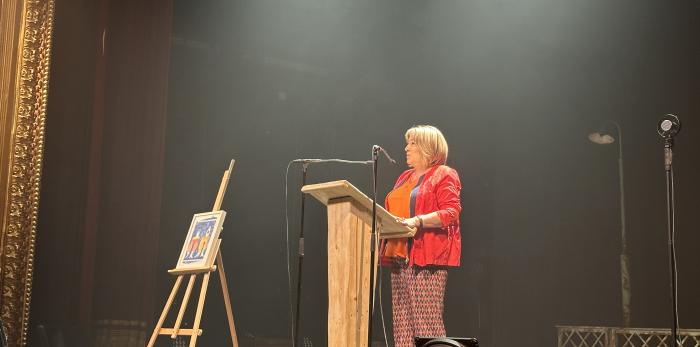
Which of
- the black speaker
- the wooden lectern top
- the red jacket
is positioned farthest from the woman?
the black speaker

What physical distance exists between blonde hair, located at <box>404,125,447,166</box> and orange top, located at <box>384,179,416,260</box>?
0.62 feet

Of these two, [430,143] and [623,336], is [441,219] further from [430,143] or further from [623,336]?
[623,336]

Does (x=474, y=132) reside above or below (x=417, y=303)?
above

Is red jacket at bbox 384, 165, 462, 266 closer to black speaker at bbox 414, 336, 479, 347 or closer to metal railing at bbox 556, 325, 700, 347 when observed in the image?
black speaker at bbox 414, 336, 479, 347

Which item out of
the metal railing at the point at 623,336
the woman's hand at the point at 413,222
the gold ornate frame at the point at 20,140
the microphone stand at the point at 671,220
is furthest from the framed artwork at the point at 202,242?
the metal railing at the point at 623,336

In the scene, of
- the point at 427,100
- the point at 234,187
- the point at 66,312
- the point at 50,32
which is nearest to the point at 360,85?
the point at 427,100

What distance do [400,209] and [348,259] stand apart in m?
0.85

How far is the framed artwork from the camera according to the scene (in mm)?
4699

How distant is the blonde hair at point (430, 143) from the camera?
4613 millimetres

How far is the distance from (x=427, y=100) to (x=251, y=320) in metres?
2.22

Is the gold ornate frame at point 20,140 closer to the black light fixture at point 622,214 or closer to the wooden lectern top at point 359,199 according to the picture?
the wooden lectern top at point 359,199

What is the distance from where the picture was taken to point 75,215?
5027 mm

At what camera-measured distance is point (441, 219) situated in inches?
174

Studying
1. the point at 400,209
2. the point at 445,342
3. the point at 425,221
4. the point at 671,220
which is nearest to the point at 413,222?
the point at 425,221
